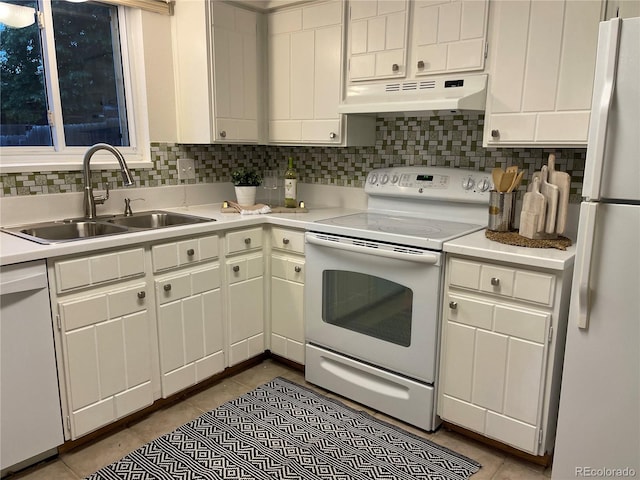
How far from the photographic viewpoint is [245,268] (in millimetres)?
2541

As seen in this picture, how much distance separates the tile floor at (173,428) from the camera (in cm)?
186

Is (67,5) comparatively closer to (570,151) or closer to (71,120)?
(71,120)

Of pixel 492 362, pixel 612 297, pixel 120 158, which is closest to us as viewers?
pixel 612 297

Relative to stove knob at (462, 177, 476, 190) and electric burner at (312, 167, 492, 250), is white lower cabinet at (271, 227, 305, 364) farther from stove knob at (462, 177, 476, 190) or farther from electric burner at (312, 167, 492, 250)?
stove knob at (462, 177, 476, 190)

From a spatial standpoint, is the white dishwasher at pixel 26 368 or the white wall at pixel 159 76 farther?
the white wall at pixel 159 76

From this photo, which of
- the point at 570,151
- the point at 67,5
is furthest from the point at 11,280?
the point at 570,151

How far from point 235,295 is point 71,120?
1263 mm

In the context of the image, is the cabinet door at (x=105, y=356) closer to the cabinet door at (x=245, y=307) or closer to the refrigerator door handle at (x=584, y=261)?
the cabinet door at (x=245, y=307)

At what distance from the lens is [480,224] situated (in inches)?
93.1

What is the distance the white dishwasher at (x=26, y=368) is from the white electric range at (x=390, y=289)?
1191 mm

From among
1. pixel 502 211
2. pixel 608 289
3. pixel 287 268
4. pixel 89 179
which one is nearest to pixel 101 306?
pixel 89 179

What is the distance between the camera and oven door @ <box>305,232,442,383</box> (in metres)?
2.02

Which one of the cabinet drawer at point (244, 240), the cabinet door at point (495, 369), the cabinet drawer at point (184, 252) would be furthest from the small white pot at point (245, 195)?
the cabinet door at point (495, 369)

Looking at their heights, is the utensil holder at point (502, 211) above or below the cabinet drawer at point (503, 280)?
above
